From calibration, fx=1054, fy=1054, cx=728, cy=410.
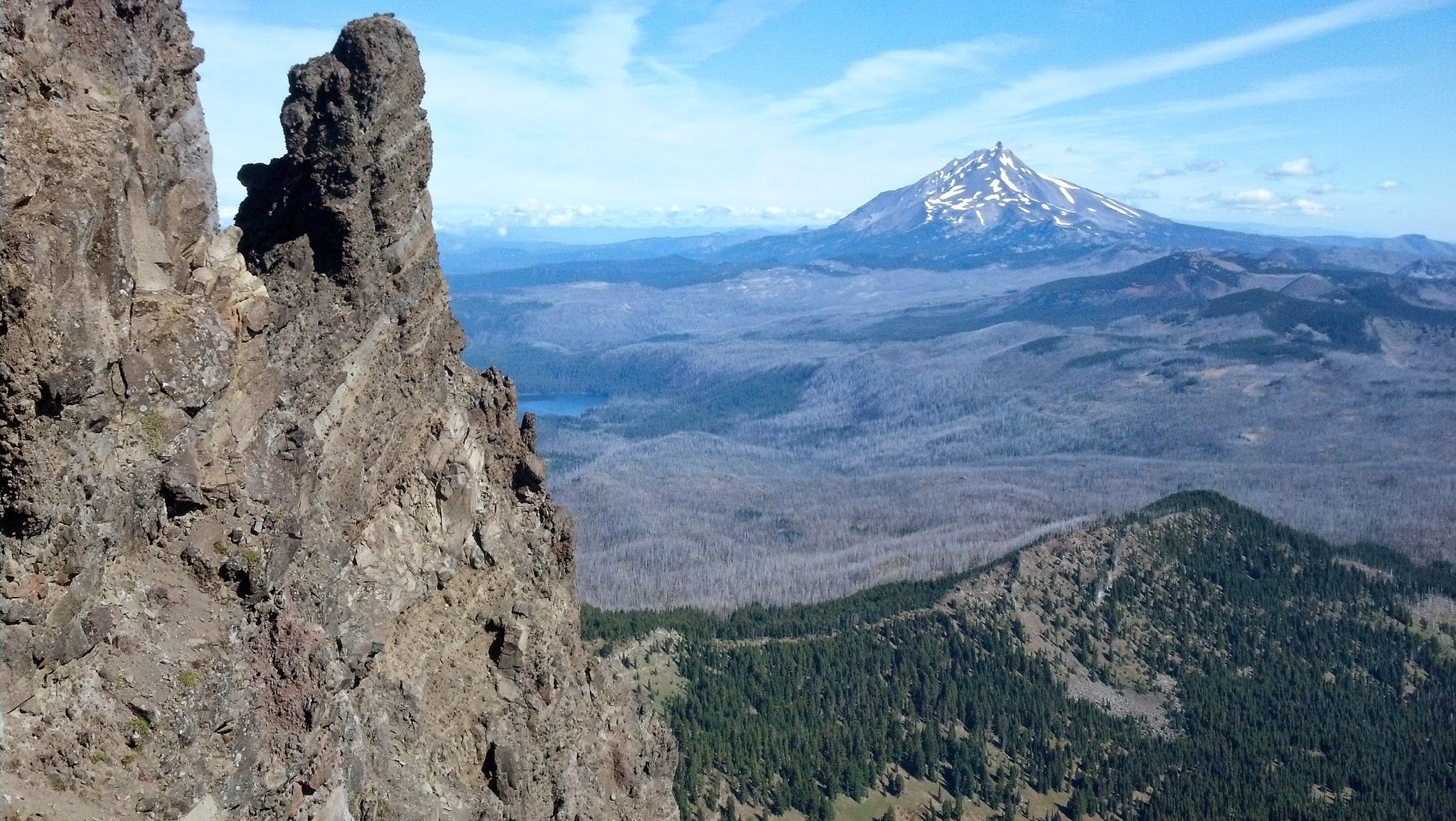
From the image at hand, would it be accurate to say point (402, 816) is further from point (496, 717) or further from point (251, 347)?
point (251, 347)

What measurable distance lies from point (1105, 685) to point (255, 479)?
9085cm

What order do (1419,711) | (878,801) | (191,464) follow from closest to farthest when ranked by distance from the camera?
(191,464)
(878,801)
(1419,711)

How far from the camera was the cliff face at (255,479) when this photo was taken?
12.6 meters

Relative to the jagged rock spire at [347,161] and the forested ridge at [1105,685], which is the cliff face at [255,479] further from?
the forested ridge at [1105,685]

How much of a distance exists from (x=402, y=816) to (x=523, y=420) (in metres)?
12.7

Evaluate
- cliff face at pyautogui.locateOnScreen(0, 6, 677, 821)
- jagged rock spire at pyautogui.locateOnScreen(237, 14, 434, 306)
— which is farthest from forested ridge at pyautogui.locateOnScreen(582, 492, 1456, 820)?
jagged rock spire at pyautogui.locateOnScreen(237, 14, 434, 306)

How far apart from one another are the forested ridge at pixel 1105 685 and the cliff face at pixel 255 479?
35750mm

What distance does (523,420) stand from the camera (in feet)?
99.9

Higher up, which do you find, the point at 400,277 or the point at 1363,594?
the point at 400,277

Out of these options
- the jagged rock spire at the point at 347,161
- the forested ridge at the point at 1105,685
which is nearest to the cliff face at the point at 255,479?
the jagged rock spire at the point at 347,161

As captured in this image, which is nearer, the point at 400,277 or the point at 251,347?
the point at 251,347

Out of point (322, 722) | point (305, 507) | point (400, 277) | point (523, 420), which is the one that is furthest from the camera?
point (523, 420)

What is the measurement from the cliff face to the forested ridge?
35750 mm

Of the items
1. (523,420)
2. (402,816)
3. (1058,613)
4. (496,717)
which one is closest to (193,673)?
(402,816)
